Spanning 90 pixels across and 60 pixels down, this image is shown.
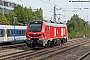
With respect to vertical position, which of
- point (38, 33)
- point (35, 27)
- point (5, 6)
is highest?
point (5, 6)

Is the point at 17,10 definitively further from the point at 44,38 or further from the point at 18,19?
the point at 44,38

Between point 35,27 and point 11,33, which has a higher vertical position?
point 35,27

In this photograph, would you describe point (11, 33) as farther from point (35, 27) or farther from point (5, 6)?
point (5, 6)

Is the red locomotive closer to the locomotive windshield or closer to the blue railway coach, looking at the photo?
the locomotive windshield

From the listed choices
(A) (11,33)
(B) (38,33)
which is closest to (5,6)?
(A) (11,33)

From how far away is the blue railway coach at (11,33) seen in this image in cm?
3167

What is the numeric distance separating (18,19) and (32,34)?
160 feet

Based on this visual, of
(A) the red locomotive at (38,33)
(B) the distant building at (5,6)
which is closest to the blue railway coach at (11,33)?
(A) the red locomotive at (38,33)

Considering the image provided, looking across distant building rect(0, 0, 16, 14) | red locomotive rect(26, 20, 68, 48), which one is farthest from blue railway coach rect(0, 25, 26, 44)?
distant building rect(0, 0, 16, 14)

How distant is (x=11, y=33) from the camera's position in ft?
113

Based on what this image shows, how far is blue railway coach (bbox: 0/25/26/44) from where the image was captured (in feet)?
104

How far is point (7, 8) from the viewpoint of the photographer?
108938mm

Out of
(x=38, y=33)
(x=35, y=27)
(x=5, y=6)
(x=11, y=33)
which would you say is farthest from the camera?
(x=5, y=6)

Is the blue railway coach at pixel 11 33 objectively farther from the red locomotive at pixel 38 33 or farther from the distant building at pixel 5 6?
the distant building at pixel 5 6
